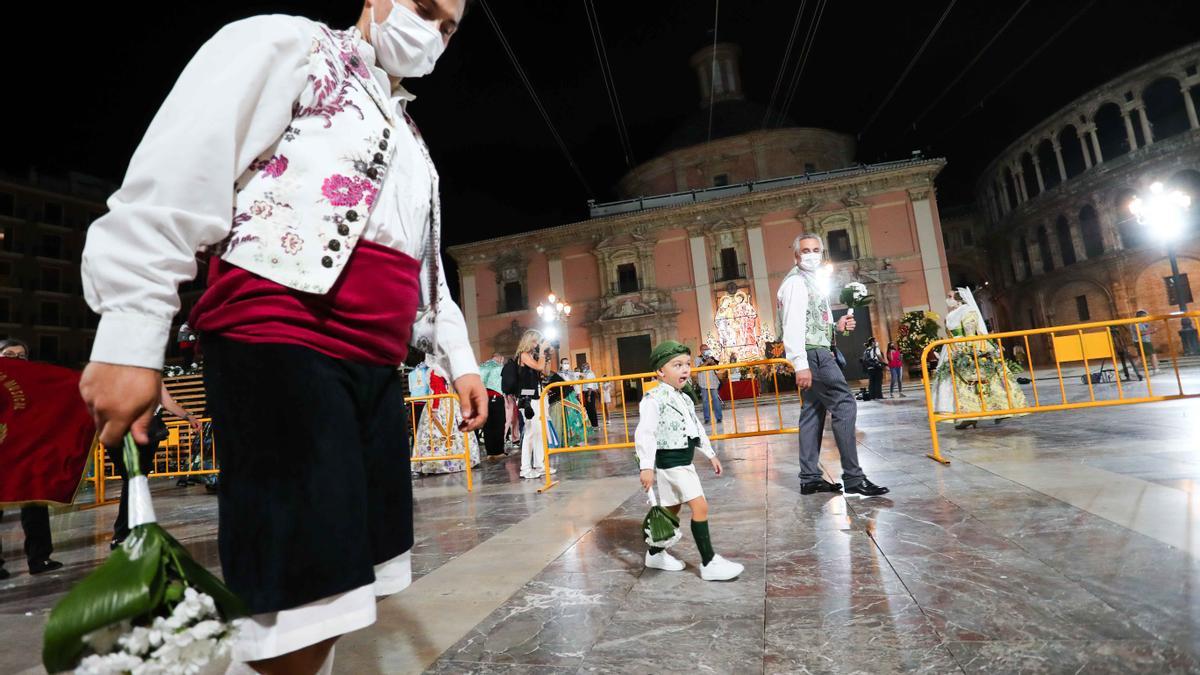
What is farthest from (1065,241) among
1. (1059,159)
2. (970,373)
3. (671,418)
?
(671,418)

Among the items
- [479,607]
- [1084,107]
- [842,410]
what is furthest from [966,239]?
[479,607]

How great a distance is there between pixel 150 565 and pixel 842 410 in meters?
4.25

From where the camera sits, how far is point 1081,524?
9.57ft

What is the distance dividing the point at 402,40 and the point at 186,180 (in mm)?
659

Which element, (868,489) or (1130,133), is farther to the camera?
(1130,133)

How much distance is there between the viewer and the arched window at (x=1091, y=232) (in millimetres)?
31219

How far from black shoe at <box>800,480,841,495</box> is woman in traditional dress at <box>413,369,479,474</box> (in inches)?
178

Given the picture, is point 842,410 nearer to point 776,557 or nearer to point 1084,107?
point 776,557

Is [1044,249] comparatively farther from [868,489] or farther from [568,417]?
[868,489]

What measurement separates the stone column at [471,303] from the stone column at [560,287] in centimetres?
432

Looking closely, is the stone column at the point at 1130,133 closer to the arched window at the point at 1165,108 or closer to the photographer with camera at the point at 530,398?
the arched window at the point at 1165,108

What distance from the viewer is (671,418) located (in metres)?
3.09

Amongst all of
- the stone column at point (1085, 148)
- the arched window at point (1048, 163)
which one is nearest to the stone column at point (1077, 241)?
the stone column at point (1085, 148)

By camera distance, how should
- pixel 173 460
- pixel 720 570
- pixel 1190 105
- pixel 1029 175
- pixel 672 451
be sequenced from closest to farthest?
1. pixel 720 570
2. pixel 672 451
3. pixel 173 460
4. pixel 1190 105
5. pixel 1029 175
